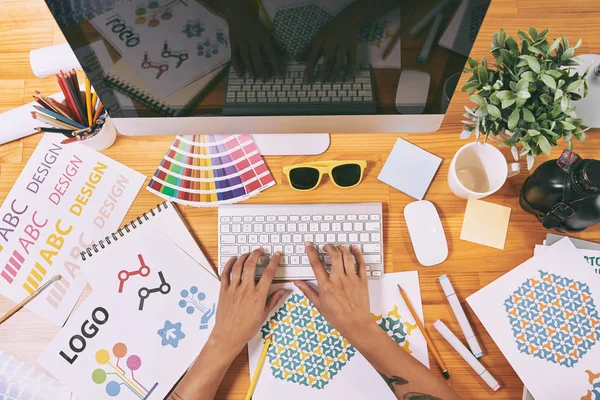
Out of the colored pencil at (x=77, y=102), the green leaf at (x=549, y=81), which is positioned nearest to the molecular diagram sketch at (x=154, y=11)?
the colored pencil at (x=77, y=102)

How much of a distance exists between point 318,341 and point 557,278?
459 millimetres

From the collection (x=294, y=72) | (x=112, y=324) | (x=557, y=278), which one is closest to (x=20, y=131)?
(x=112, y=324)

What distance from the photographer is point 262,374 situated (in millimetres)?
757

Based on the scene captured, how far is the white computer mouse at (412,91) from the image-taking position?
0.62 m

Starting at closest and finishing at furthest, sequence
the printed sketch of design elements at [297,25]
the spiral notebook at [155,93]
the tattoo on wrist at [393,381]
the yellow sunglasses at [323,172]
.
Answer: the printed sketch of design elements at [297,25] → the spiral notebook at [155,93] → the tattoo on wrist at [393,381] → the yellow sunglasses at [323,172]

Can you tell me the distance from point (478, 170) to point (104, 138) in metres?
0.74

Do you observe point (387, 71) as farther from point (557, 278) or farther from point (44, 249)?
point (44, 249)

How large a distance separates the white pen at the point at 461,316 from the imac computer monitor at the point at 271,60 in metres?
0.29

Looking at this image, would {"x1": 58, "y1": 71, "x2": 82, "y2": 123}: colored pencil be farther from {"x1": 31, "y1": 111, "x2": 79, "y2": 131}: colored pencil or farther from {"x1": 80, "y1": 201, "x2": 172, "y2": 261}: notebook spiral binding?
{"x1": 80, "y1": 201, "x2": 172, "y2": 261}: notebook spiral binding

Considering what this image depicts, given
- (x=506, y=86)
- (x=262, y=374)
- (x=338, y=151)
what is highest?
(x=506, y=86)

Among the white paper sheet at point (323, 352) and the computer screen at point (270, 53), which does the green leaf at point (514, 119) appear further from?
the white paper sheet at point (323, 352)

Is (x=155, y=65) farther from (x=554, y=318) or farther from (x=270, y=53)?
(x=554, y=318)

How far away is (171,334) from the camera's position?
30.2 inches

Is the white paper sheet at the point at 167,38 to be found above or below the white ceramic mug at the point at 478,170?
above
